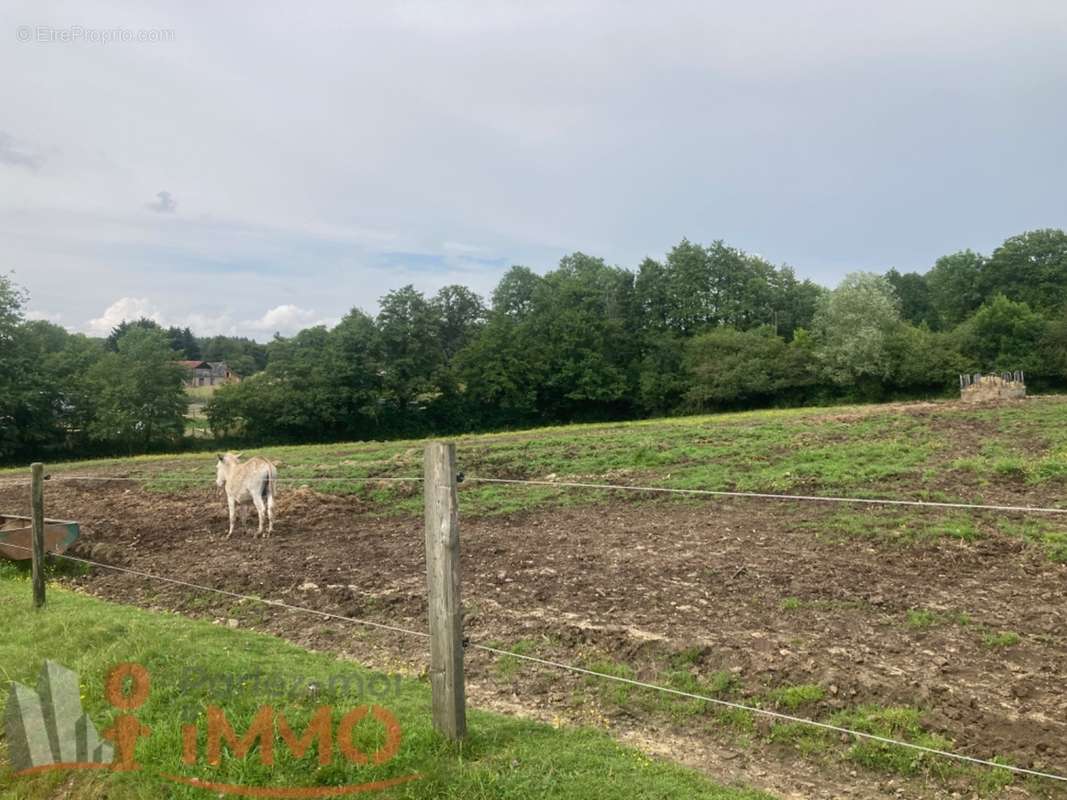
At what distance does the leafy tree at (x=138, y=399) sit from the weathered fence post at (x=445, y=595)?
46.4 m

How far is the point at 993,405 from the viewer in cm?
2948

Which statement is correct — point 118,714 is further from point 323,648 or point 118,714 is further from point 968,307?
point 968,307

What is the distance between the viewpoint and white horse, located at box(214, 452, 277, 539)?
447 inches

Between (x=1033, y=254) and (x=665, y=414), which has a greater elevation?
(x=1033, y=254)

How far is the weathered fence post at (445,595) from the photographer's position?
12.8ft

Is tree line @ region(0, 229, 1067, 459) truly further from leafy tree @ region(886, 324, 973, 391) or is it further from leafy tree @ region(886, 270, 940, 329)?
leafy tree @ region(886, 270, 940, 329)

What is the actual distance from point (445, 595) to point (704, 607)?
12.5ft

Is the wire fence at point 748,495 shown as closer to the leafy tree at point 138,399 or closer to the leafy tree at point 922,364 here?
the leafy tree at point 138,399

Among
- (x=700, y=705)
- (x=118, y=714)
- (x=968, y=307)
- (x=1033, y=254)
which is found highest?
(x=1033, y=254)

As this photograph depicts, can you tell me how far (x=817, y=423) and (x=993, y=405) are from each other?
411 inches

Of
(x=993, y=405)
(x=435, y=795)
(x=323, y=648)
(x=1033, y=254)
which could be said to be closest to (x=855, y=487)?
(x=323, y=648)

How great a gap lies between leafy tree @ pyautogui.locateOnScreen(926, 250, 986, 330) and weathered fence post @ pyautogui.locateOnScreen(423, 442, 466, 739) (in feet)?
274

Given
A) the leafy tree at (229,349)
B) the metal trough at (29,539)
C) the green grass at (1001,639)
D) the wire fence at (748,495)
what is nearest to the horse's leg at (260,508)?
the wire fence at (748,495)

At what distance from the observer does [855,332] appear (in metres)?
54.5
